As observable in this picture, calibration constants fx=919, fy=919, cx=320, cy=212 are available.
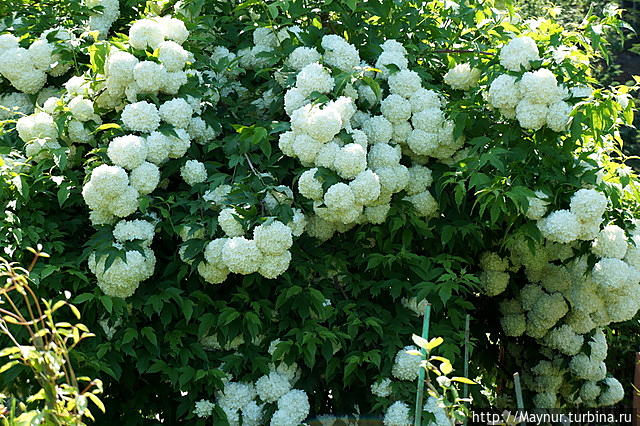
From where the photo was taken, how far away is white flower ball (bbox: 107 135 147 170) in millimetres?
3621

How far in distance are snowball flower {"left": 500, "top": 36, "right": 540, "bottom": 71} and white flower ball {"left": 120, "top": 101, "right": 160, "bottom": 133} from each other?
149 centimetres

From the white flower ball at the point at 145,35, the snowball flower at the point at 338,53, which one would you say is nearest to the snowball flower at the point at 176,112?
the white flower ball at the point at 145,35

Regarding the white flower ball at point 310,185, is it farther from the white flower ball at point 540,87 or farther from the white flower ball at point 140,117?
the white flower ball at point 540,87

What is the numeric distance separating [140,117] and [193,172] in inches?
12.2

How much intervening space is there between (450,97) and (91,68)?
161cm

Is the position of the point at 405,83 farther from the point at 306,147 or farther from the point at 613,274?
the point at 613,274

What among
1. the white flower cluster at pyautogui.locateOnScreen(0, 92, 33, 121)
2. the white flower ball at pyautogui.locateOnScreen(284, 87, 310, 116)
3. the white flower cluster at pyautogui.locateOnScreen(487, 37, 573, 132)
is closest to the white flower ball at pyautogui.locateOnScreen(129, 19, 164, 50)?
the white flower ball at pyautogui.locateOnScreen(284, 87, 310, 116)

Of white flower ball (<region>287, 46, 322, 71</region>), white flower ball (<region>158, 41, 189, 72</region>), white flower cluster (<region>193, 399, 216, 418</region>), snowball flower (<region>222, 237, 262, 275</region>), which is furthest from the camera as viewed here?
white flower ball (<region>287, 46, 322, 71</region>)

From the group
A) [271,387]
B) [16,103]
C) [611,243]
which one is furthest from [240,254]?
[611,243]

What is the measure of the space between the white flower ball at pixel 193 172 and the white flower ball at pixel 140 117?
213 millimetres

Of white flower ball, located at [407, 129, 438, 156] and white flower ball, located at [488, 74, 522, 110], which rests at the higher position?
white flower ball, located at [488, 74, 522, 110]

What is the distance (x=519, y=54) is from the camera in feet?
12.8

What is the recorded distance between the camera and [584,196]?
12.5 ft

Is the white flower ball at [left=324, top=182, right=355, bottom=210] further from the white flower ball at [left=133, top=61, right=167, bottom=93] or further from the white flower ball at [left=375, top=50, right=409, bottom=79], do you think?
the white flower ball at [left=133, top=61, right=167, bottom=93]
